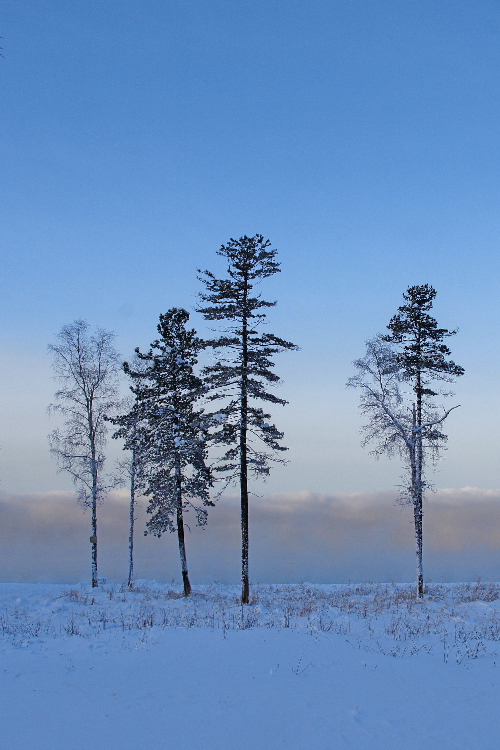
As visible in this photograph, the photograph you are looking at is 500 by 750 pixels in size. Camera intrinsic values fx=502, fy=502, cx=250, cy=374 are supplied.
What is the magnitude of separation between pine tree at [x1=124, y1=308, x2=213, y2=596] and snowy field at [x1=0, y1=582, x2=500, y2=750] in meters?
12.5

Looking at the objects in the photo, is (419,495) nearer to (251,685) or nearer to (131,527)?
(131,527)

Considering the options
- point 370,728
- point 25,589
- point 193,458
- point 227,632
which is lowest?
point 25,589

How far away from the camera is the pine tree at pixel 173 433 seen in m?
28.8

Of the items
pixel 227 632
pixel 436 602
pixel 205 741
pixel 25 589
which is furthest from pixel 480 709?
pixel 25 589

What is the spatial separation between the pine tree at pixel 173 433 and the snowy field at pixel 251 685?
12.5 meters

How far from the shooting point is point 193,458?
29172 mm

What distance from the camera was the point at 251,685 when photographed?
29.2 ft

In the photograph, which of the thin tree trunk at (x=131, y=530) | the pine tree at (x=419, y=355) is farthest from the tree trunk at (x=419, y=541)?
the thin tree trunk at (x=131, y=530)

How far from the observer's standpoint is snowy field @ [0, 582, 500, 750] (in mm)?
6980

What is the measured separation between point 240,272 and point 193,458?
36.0ft

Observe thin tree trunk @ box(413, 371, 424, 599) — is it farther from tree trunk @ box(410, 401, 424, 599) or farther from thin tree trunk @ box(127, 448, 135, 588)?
thin tree trunk @ box(127, 448, 135, 588)

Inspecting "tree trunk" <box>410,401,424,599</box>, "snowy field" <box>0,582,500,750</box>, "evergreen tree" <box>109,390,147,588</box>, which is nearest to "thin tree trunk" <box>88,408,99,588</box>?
"evergreen tree" <box>109,390,147,588</box>

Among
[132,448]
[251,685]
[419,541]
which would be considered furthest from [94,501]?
[251,685]

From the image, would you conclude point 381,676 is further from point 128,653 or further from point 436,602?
point 436,602
